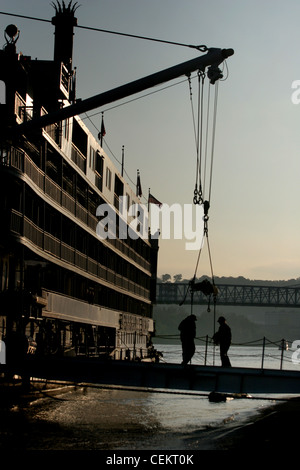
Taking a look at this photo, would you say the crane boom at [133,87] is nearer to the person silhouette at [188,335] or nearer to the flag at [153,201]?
the person silhouette at [188,335]

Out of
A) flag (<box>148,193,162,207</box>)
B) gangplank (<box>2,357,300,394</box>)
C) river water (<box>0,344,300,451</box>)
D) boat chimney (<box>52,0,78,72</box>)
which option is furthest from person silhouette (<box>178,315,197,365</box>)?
flag (<box>148,193,162,207</box>)

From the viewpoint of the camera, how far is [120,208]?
63.2 m

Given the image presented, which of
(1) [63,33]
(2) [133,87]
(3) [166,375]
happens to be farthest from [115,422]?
(1) [63,33]

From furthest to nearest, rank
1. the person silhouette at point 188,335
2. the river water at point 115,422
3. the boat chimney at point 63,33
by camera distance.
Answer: the boat chimney at point 63,33 → the person silhouette at point 188,335 → the river water at point 115,422

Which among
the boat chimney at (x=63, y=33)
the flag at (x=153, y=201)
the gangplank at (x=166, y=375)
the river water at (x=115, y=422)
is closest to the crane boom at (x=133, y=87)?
the gangplank at (x=166, y=375)

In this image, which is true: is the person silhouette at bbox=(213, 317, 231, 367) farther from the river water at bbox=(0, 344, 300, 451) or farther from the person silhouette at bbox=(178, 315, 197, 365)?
the person silhouette at bbox=(178, 315, 197, 365)

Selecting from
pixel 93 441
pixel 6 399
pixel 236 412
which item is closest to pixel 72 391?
pixel 236 412

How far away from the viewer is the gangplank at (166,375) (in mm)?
26859

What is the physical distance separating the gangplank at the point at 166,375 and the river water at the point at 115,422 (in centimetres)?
81

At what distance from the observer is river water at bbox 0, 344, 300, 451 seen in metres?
25.2

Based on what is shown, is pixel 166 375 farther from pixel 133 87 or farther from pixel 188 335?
pixel 133 87

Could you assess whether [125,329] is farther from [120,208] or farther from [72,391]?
[72,391]

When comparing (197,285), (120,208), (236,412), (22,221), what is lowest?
(236,412)
